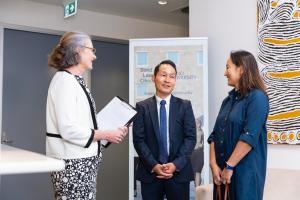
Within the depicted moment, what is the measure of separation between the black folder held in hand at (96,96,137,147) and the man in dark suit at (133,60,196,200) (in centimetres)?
40

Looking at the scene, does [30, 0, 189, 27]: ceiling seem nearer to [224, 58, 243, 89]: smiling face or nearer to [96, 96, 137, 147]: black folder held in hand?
[224, 58, 243, 89]: smiling face

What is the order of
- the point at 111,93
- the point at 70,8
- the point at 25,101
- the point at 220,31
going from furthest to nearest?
the point at 111,93 < the point at 25,101 < the point at 70,8 < the point at 220,31

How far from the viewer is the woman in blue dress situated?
2.03 metres

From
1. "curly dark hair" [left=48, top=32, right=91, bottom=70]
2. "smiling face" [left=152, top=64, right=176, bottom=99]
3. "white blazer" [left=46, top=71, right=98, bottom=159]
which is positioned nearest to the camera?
"white blazer" [left=46, top=71, right=98, bottom=159]

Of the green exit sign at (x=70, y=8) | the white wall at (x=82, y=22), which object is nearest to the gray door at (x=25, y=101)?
the white wall at (x=82, y=22)

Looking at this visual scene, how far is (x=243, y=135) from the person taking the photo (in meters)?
2.02

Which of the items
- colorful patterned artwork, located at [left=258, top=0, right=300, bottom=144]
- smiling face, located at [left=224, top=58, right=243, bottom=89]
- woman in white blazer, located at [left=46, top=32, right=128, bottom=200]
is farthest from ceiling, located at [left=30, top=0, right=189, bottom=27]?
woman in white blazer, located at [left=46, top=32, right=128, bottom=200]

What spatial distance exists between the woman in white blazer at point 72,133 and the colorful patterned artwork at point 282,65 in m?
1.73

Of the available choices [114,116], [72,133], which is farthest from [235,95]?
[72,133]

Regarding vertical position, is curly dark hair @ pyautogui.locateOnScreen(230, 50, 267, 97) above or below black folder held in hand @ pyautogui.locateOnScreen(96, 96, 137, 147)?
above

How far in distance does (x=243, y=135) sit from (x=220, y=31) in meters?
2.01

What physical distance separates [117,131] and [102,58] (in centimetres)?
351

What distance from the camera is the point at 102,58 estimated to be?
5367 millimetres

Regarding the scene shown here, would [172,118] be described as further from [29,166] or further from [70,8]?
[70,8]
